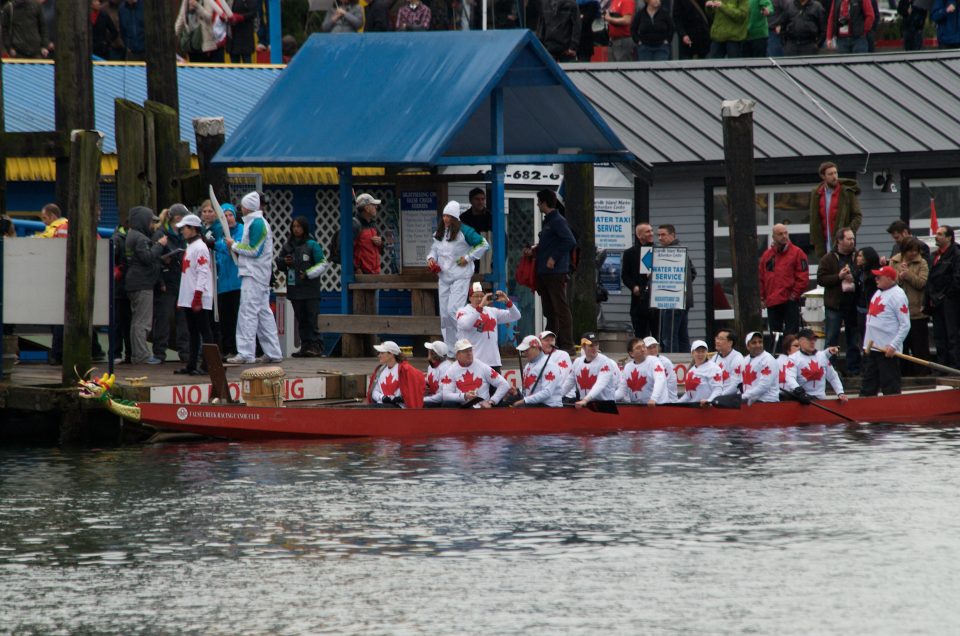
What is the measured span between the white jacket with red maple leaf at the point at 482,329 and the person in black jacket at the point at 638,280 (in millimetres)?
4158

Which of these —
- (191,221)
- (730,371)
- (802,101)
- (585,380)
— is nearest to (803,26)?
(802,101)

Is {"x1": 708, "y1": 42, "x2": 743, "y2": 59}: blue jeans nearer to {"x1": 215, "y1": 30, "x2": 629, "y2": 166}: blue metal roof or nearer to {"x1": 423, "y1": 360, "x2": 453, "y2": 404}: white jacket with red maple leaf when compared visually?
{"x1": 215, "y1": 30, "x2": 629, "y2": 166}: blue metal roof

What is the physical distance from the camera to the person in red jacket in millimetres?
24344

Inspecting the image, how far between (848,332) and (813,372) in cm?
186

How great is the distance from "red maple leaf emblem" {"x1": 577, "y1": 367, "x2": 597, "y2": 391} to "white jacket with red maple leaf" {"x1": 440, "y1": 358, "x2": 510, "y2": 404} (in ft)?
3.02

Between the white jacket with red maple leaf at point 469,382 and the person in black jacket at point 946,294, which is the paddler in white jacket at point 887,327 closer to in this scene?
the person in black jacket at point 946,294

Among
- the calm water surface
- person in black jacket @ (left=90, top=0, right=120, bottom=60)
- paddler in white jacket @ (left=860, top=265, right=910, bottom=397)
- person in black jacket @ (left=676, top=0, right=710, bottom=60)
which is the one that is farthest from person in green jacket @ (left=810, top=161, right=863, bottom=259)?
person in black jacket @ (left=90, top=0, right=120, bottom=60)

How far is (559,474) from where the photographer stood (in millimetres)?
18656

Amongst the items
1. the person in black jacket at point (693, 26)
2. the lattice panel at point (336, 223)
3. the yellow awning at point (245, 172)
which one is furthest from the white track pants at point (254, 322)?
the person in black jacket at point (693, 26)

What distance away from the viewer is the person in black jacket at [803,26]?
29.6m

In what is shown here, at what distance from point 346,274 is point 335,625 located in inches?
486

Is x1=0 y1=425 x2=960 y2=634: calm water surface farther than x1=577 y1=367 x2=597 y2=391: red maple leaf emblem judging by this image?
No

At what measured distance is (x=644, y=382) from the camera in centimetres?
2206

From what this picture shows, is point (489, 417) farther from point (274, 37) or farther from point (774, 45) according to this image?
point (274, 37)
